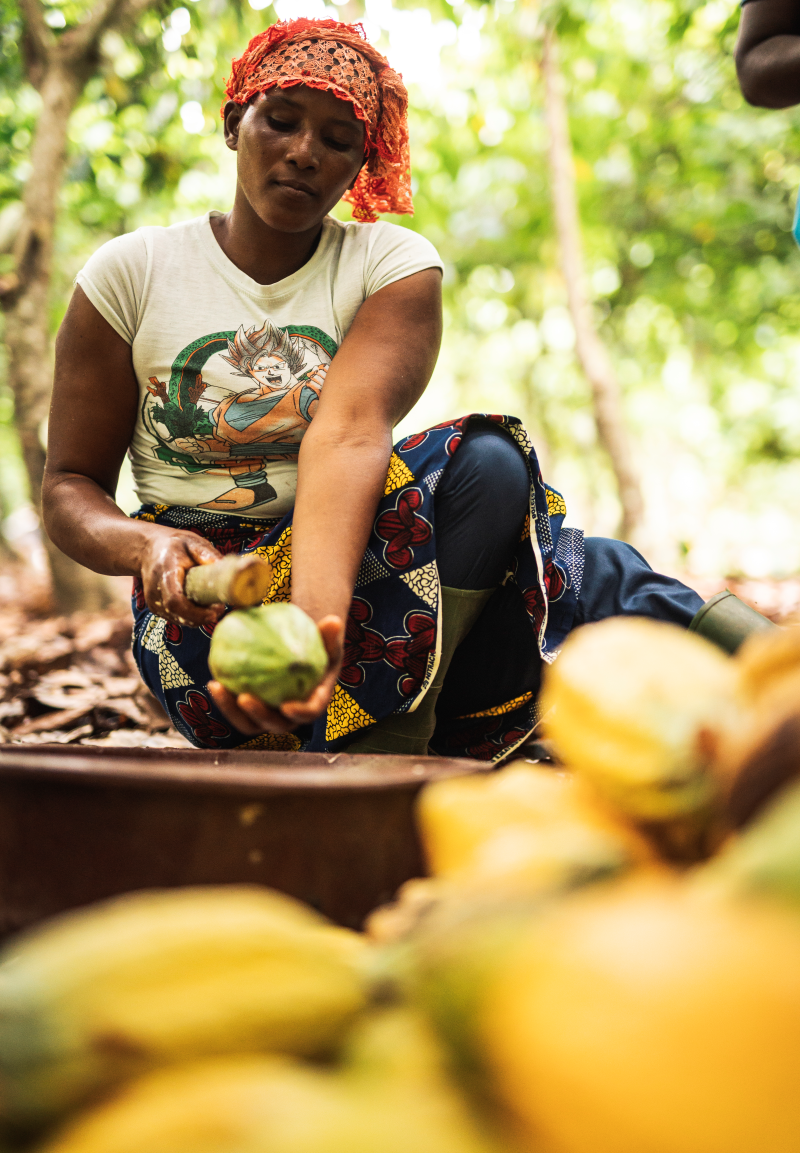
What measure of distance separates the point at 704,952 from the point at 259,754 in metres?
0.97

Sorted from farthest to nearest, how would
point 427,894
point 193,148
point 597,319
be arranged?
point 597,319 → point 193,148 → point 427,894

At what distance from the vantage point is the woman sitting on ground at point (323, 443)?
167cm

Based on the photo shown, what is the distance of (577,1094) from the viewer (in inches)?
14.9

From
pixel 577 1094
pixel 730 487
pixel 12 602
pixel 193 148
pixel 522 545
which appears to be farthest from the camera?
pixel 730 487


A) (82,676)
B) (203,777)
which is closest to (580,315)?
(82,676)

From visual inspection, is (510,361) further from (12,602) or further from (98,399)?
(98,399)

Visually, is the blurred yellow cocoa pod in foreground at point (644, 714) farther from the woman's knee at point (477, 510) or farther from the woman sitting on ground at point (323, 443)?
the woman's knee at point (477, 510)

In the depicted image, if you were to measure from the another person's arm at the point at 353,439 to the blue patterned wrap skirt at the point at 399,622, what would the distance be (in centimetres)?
10

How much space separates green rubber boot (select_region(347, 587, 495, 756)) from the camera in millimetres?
1707

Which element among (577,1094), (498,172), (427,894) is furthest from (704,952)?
(498,172)

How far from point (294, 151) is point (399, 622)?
92 centimetres

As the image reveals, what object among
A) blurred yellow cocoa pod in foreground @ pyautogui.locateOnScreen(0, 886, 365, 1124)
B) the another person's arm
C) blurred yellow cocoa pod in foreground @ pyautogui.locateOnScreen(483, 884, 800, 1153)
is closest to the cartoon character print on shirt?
the another person's arm

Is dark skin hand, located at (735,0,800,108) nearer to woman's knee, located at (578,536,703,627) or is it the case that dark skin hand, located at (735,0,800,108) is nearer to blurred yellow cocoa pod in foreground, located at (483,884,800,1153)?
woman's knee, located at (578,536,703,627)

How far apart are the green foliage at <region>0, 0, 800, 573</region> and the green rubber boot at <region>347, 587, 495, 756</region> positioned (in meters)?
→ 3.19
